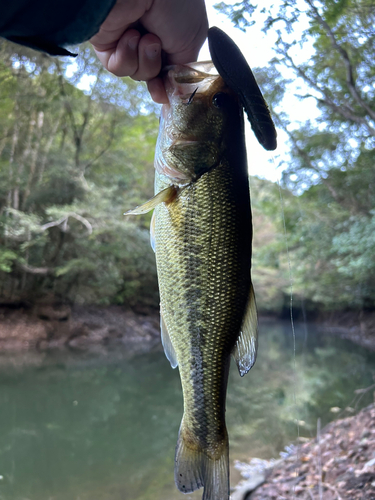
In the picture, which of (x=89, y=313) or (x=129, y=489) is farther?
(x=89, y=313)

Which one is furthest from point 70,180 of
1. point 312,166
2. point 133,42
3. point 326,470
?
point 133,42

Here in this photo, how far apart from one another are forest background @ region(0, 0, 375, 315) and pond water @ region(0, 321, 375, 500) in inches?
91.5

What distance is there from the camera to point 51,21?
0.52 meters

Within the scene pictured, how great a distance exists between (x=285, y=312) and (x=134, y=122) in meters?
8.97

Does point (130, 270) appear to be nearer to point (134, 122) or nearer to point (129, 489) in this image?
point (134, 122)

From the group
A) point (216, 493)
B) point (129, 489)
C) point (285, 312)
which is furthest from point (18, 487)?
point (285, 312)

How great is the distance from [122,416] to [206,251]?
522cm

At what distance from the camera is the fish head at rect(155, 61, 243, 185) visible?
753 mm

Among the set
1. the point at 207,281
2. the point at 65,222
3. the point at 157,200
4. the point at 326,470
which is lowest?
the point at 326,470

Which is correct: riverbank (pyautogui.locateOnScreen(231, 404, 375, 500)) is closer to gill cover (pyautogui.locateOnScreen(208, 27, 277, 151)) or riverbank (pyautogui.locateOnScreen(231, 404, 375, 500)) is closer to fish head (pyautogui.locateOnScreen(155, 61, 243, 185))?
fish head (pyautogui.locateOnScreen(155, 61, 243, 185))

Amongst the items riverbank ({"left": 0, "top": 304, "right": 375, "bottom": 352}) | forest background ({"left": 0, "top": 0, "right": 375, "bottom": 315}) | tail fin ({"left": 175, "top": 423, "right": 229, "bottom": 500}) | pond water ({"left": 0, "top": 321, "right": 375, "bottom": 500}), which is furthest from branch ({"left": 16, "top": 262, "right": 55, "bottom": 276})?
tail fin ({"left": 175, "top": 423, "right": 229, "bottom": 500})

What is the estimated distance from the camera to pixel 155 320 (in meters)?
11.8

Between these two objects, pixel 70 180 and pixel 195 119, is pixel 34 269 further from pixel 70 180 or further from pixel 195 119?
pixel 195 119

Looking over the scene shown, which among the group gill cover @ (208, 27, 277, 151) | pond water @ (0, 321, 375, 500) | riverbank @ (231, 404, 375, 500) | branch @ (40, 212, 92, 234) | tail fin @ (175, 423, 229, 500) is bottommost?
pond water @ (0, 321, 375, 500)
